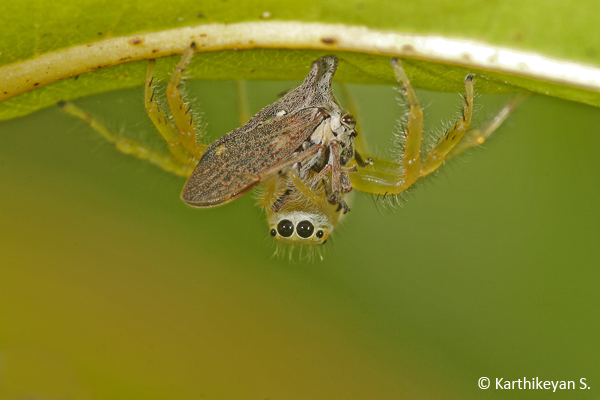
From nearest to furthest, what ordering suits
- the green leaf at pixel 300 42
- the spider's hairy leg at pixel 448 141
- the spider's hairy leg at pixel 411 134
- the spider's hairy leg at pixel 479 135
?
the green leaf at pixel 300 42, the spider's hairy leg at pixel 411 134, the spider's hairy leg at pixel 448 141, the spider's hairy leg at pixel 479 135

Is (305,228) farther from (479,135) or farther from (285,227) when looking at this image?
(479,135)

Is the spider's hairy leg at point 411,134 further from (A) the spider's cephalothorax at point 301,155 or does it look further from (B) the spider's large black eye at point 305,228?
(B) the spider's large black eye at point 305,228

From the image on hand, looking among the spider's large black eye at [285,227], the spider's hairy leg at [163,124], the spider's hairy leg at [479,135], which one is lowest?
the spider's large black eye at [285,227]

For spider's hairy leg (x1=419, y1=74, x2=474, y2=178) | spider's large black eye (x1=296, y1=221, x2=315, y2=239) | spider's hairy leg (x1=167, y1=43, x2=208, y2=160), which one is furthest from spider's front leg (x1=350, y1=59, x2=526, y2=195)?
spider's hairy leg (x1=167, y1=43, x2=208, y2=160)

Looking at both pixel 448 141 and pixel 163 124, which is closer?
pixel 448 141

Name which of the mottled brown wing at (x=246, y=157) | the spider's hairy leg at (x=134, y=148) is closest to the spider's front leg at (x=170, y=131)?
the spider's hairy leg at (x=134, y=148)

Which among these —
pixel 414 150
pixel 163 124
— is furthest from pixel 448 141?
pixel 163 124
